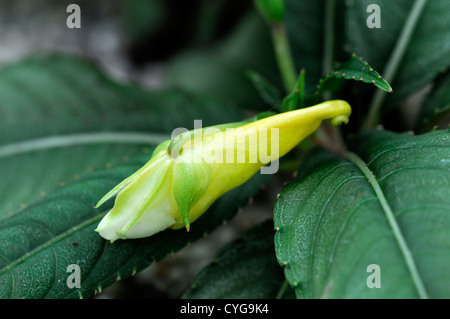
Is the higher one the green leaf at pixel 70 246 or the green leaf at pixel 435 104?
the green leaf at pixel 435 104

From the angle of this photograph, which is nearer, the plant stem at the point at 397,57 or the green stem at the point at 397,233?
the green stem at the point at 397,233

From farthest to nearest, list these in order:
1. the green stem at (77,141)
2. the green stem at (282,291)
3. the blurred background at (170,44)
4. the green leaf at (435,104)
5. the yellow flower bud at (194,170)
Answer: the blurred background at (170,44) < the green stem at (77,141) < the green leaf at (435,104) < the green stem at (282,291) < the yellow flower bud at (194,170)

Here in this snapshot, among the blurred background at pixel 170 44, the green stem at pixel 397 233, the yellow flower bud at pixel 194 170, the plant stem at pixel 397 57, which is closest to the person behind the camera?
the green stem at pixel 397 233

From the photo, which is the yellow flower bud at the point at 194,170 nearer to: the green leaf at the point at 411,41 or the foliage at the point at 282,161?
the foliage at the point at 282,161

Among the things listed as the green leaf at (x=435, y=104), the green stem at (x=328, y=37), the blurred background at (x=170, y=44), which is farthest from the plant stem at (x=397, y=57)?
the blurred background at (x=170, y=44)

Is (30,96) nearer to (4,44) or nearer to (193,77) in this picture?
(193,77)

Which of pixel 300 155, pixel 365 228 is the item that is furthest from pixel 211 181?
pixel 300 155

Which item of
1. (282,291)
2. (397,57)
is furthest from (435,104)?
(282,291)

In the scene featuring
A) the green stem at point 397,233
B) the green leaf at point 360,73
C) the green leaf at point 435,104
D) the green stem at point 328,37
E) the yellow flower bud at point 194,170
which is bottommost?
the green stem at point 397,233
